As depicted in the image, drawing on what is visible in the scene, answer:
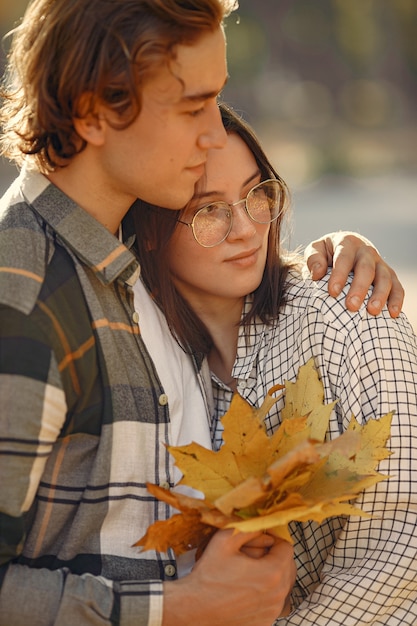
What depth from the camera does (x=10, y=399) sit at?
1.77 meters

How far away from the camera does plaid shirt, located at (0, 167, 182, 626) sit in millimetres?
1800

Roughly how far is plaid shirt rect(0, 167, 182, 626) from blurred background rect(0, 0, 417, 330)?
8.71 metres

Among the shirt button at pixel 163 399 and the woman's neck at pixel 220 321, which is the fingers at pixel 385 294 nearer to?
the woman's neck at pixel 220 321

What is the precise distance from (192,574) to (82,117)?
0.97 m

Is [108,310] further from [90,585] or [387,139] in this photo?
[387,139]

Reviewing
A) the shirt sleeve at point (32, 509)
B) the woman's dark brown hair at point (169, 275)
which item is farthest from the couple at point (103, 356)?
the woman's dark brown hair at point (169, 275)

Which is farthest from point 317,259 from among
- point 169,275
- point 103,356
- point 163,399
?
point 103,356

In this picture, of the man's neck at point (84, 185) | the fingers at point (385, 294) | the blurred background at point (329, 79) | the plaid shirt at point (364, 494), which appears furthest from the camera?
the blurred background at point (329, 79)

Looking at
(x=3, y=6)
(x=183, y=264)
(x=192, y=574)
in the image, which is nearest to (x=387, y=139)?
(x=3, y=6)

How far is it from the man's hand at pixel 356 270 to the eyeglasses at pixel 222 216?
7.3 inches

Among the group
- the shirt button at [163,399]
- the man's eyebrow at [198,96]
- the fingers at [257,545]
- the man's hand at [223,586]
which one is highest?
the man's eyebrow at [198,96]

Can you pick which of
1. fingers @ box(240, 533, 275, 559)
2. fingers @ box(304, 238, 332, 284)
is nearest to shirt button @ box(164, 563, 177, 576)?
fingers @ box(240, 533, 275, 559)

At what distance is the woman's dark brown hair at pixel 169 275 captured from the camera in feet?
8.09

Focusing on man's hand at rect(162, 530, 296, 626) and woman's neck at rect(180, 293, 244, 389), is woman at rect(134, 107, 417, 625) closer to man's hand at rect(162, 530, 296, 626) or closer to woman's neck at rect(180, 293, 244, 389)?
woman's neck at rect(180, 293, 244, 389)
